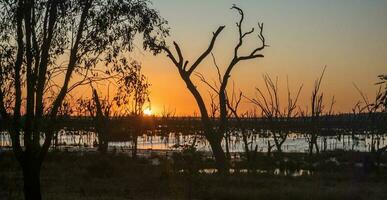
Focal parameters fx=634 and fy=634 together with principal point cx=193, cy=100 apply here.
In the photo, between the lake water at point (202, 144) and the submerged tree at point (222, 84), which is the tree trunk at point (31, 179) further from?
the lake water at point (202, 144)

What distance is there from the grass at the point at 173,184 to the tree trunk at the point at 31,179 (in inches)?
178

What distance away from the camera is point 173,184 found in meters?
22.0

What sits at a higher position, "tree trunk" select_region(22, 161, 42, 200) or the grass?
"tree trunk" select_region(22, 161, 42, 200)

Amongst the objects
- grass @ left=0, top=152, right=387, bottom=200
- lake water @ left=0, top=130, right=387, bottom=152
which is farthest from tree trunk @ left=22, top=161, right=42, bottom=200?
lake water @ left=0, top=130, right=387, bottom=152

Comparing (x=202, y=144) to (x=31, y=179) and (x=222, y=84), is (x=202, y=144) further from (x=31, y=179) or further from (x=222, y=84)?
(x=31, y=179)

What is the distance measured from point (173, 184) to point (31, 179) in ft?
30.3

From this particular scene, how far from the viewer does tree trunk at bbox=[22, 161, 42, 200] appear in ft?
43.3

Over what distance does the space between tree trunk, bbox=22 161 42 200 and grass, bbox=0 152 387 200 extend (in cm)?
451

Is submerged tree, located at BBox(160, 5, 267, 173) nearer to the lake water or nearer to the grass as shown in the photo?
the grass

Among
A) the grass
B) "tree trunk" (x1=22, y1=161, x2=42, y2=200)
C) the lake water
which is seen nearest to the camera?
"tree trunk" (x1=22, y1=161, x2=42, y2=200)

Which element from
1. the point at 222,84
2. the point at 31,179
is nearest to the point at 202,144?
the point at 222,84

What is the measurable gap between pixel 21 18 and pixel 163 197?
8.11 metres

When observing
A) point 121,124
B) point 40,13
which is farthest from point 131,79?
point 121,124

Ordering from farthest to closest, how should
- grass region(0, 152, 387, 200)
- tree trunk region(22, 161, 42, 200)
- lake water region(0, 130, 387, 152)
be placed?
lake water region(0, 130, 387, 152) < grass region(0, 152, 387, 200) < tree trunk region(22, 161, 42, 200)
